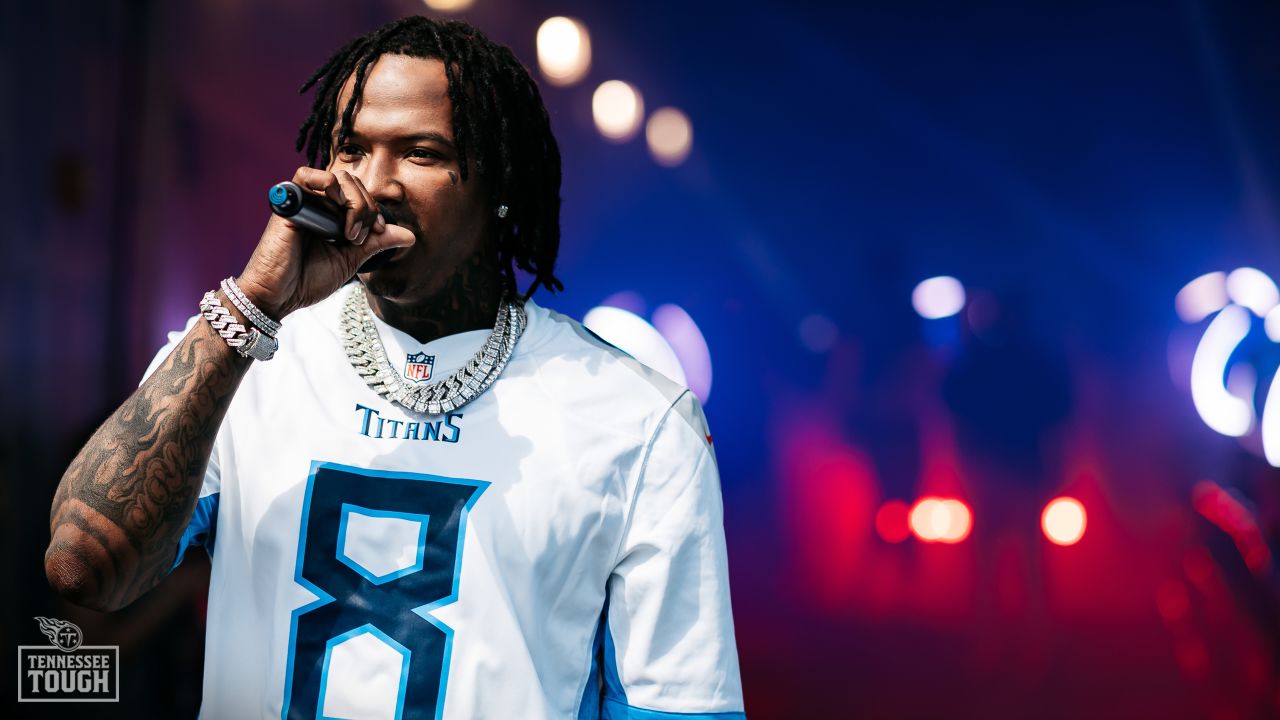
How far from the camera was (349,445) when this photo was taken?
1.12m

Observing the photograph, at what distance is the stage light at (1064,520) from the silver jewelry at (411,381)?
1.94 m

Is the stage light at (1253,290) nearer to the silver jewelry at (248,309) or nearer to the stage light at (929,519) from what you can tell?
the stage light at (929,519)

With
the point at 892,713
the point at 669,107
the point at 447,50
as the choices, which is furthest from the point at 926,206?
the point at 447,50

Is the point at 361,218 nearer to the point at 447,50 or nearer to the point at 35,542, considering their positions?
the point at 447,50

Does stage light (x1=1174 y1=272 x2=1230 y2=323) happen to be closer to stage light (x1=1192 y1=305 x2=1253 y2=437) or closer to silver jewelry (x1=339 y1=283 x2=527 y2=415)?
stage light (x1=1192 y1=305 x2=1253 y2=437)

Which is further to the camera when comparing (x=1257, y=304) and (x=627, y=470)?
(x=1257, y=304)

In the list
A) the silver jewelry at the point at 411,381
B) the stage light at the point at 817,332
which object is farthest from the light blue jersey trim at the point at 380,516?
the stage light at the point at 817,332

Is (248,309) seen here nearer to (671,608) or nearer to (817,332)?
(671,608)

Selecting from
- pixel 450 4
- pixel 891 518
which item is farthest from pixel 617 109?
pixel 891 518

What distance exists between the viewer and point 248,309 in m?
0.95

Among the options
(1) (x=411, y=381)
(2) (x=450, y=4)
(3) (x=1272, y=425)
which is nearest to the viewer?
(1) (x=411, y=381)

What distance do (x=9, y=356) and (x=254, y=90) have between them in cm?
98

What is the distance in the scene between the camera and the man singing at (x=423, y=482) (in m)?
1.03

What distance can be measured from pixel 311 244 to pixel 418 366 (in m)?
0.24
